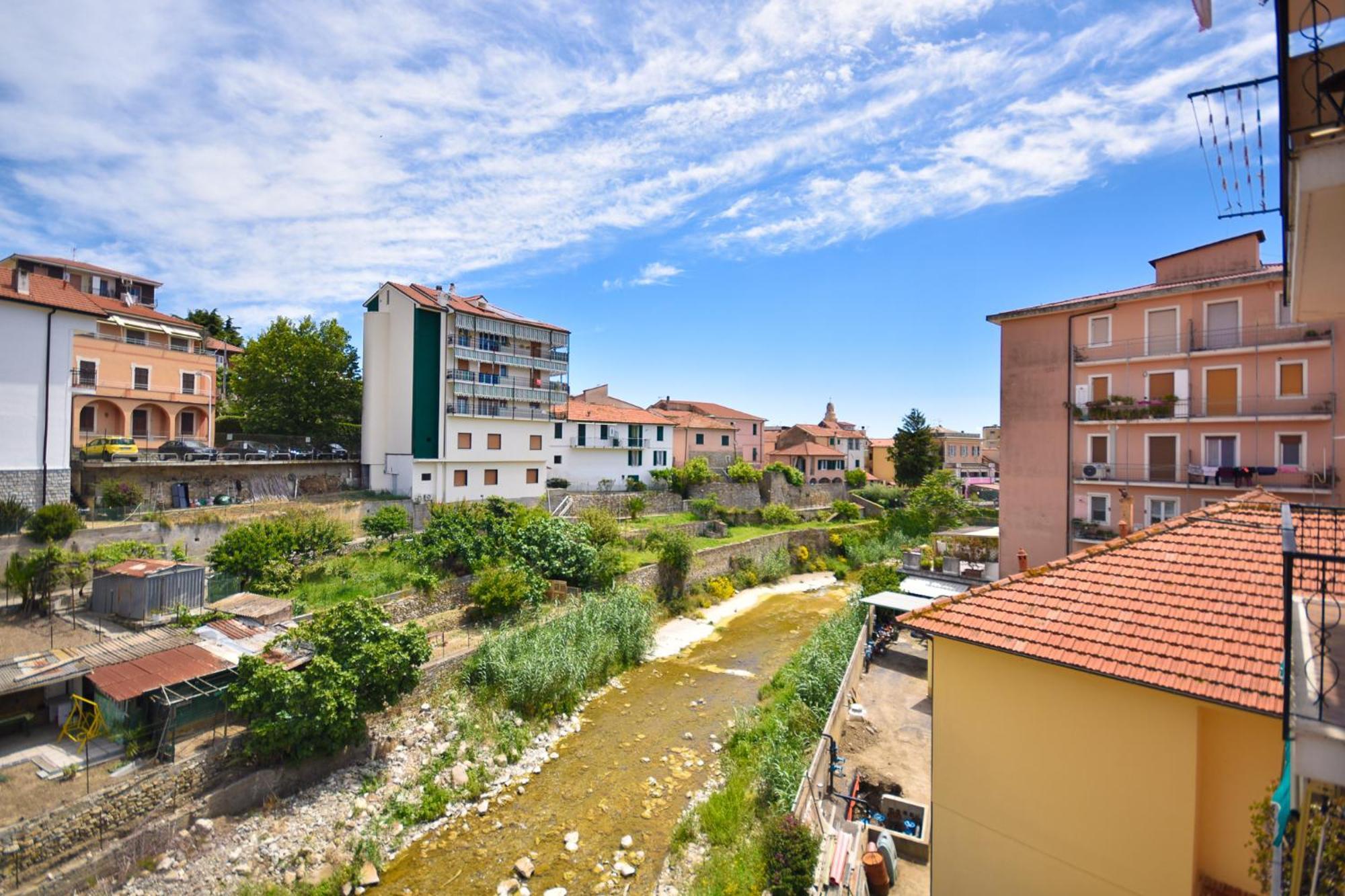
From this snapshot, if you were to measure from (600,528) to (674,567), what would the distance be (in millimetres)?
4493

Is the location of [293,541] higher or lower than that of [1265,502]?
lower

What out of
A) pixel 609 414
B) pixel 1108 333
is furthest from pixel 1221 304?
pixel 609 414

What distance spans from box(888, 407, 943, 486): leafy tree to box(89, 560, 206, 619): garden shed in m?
51.5

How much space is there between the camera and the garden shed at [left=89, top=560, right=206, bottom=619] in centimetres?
1708

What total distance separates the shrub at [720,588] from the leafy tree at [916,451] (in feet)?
94.0

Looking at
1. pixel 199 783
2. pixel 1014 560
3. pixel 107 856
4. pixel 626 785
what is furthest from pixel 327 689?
pixel 1014 560

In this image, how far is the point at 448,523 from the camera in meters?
Answer: 24.8

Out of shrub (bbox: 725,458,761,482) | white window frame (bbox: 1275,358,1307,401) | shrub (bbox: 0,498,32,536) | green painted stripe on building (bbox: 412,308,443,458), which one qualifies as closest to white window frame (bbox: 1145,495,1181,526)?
white window frame (bbox: 1275,358,1307,401)

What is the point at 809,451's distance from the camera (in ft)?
192

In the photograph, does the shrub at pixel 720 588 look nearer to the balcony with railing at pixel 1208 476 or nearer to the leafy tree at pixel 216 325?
the balcony with railing at pixel 1208 476

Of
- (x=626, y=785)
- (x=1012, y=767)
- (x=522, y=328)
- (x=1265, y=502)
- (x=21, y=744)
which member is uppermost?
(x=522, y=328)

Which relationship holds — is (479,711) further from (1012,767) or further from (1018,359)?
(1018,359)

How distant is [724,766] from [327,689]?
10.1 meters

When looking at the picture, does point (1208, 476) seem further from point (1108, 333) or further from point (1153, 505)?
point (1108, 333)
